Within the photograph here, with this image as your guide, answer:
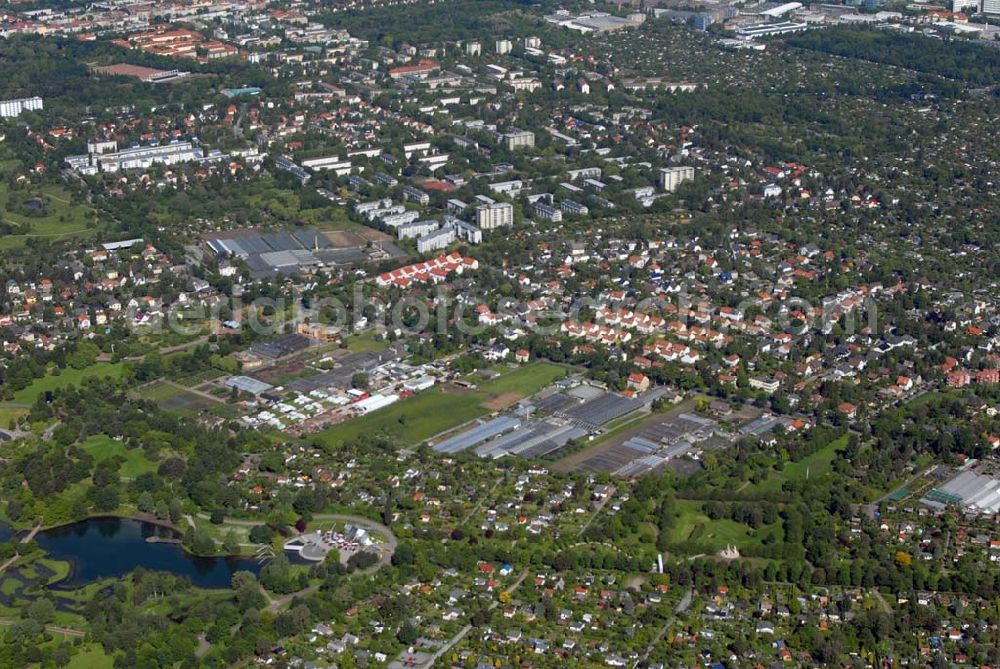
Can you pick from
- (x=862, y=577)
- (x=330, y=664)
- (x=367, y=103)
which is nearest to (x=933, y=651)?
(x=862, y=577)

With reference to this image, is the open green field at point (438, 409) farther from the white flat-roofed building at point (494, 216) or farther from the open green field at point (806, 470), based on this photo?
the white flat-roofed building at point (494, 216)

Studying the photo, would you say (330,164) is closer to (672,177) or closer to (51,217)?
(51,217)

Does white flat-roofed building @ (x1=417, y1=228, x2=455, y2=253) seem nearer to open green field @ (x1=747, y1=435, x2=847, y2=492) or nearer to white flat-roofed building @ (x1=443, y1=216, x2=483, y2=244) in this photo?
white flat-roofed building @ (x1=443, y1=216, x2=483, y2=244)

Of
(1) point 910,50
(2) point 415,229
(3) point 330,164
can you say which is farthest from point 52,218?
(1) point 910,50

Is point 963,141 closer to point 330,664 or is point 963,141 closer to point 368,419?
point 368,419

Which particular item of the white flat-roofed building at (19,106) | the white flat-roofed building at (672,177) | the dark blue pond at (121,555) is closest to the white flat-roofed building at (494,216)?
the white flat-roofed building at (672,177)
